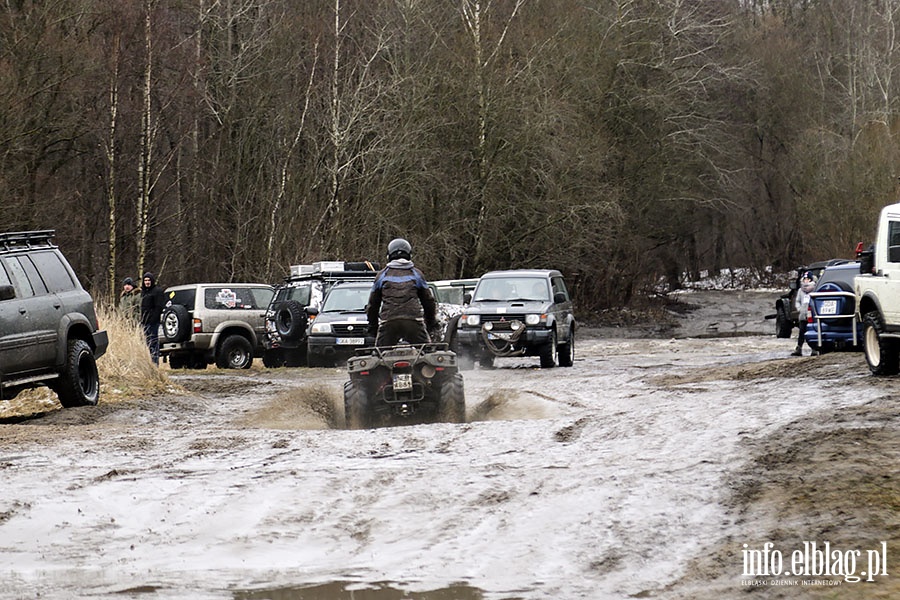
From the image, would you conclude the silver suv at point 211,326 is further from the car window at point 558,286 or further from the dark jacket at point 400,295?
the dark jacket at point 400,295

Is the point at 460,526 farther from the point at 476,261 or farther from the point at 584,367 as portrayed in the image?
the point at 476,261

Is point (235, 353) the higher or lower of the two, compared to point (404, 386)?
lower

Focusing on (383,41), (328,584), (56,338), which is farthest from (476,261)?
(328,584)

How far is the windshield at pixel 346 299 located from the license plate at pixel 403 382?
40.9 ft

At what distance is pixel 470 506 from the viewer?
854cm

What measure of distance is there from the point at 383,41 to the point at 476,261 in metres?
7.46

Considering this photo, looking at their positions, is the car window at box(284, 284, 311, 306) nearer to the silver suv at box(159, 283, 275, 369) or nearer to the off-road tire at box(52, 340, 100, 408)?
the silver suv at box(159, 283, 275, 369)

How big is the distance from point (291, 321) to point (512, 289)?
434cm

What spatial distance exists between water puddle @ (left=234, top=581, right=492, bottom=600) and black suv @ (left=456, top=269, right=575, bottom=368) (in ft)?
61.8

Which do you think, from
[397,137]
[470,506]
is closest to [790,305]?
[397,137]

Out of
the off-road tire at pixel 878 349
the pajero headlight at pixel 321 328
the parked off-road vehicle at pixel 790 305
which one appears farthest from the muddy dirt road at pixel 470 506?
the parked off-road vehicle at pixel 790 305

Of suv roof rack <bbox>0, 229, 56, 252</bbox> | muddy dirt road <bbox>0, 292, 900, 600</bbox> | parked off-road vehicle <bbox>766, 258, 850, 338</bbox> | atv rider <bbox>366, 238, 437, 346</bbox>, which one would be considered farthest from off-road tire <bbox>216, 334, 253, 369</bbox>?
atv rider <bbox>366, 238, 437, 346</bbox>

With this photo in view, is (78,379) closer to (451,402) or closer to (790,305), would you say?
(451,402)

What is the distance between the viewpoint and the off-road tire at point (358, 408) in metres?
14.5
